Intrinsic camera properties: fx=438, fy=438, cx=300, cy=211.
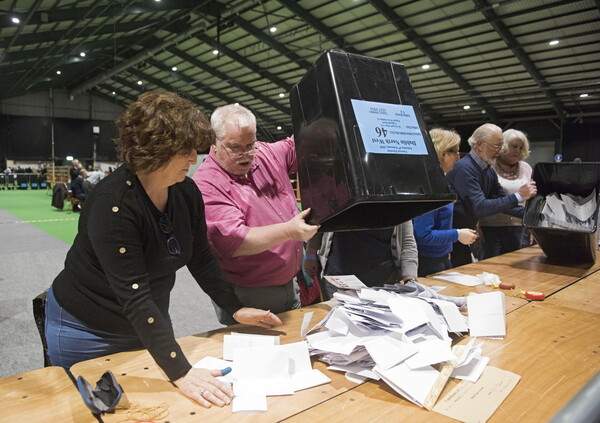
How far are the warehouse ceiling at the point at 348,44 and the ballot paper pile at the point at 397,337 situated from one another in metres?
10.5

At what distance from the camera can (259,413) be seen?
89cm

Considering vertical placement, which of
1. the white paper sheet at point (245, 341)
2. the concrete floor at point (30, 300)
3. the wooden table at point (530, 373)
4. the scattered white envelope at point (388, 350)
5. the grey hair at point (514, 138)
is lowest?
the concrete floor at point (30, 300)

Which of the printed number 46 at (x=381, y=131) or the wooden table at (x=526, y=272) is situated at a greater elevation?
the printed number 46 at (x=381, y=131)

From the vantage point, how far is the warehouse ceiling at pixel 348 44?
10578 millimetres

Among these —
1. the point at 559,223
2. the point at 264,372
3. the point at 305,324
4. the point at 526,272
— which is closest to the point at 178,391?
the point at 264,372

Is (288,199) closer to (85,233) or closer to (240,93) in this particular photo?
(85,233)

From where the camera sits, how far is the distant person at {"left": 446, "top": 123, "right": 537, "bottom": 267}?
2.51m

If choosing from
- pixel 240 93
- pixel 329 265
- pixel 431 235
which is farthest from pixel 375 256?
pixel 240 93

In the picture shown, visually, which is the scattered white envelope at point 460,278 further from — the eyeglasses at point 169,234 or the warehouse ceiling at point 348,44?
the warehouse ceiling at point 348,44

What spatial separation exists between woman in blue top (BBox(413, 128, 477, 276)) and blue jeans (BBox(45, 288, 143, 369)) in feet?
4.73

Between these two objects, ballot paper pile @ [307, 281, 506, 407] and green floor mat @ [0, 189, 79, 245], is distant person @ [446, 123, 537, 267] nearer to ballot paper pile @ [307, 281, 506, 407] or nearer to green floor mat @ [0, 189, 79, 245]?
ballot paper pile @ [307, 281, 506, 407]

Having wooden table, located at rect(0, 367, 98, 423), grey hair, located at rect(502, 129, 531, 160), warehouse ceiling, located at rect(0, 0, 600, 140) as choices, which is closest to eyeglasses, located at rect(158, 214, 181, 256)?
wooden table, located at rect(0, 367, 98, 423)

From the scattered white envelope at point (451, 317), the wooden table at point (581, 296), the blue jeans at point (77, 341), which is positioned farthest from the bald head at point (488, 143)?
the blue jeans at point (77, 341)

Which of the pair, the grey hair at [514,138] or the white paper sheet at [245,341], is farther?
the grey hair at [514,138]
